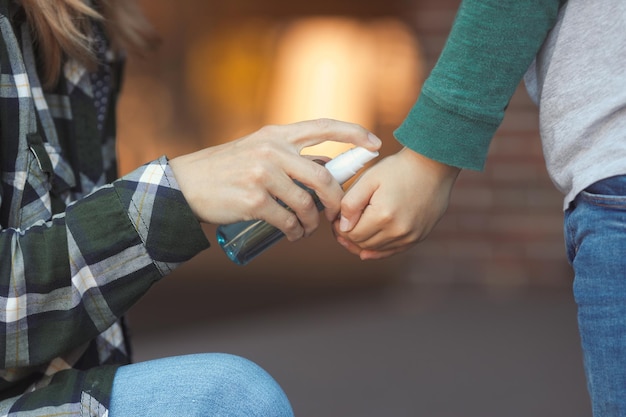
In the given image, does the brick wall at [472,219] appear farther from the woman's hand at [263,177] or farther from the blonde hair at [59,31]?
the woman's hand at [263,177]

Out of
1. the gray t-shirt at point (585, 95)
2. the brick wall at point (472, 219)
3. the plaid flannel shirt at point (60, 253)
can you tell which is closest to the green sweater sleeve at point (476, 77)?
the gray t-shirt at point (585, 95)

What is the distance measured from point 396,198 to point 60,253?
493 mm

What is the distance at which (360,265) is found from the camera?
4.11m

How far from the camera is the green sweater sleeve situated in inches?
46.1

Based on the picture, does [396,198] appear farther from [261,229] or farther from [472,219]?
[472,219]

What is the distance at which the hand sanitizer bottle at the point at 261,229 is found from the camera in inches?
51.4

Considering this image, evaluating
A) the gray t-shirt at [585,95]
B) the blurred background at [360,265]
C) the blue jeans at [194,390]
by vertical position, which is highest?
the gray t-shirt at [585,95]

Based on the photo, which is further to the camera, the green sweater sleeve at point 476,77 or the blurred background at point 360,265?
the blurred background at point 360,265

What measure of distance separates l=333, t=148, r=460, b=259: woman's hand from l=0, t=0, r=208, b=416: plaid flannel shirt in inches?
10.1

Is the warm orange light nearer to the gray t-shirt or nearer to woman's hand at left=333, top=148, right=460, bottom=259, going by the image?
woman's hand at left=333, top=148, right=460, bottom=259

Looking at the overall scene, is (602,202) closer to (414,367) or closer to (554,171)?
(554,171)

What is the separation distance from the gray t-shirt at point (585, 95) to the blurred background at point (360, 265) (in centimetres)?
191

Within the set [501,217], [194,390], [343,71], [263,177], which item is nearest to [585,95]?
[263,177]

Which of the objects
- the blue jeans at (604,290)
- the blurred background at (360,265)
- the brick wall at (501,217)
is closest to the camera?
the blue jeans at (604,290)
